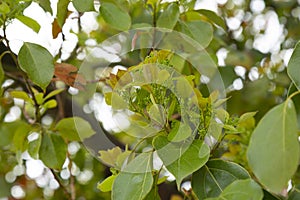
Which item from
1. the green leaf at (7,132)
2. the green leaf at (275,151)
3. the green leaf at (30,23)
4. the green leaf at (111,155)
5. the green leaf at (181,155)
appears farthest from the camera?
the green leaf at (7,132)

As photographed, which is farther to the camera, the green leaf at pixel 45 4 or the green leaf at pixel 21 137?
the green leaf at pixel 21 137

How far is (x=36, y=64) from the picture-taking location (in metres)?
0.73

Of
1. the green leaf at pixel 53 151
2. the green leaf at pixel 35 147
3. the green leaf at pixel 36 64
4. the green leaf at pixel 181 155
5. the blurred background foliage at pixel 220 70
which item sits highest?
the green leaf at pixel 36 64

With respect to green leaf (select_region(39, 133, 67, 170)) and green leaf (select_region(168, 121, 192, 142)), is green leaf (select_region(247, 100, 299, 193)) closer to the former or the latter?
green leaf (select_region(168, 121, 192, 142))

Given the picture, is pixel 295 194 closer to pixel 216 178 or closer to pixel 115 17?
pixel 216 178

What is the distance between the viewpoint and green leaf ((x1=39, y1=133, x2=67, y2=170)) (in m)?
0.87

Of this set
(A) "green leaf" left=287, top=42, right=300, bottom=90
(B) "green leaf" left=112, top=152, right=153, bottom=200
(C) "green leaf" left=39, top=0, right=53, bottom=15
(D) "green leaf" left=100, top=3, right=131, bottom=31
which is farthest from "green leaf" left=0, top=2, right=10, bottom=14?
(A) "green leaf" left=287, top=42, right=300, bottom=90

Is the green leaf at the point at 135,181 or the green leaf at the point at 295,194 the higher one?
the green leaf at the point at 135,181

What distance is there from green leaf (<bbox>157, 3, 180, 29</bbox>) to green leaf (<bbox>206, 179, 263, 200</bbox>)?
1.30 ft

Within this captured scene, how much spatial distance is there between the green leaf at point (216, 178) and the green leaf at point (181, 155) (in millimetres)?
47

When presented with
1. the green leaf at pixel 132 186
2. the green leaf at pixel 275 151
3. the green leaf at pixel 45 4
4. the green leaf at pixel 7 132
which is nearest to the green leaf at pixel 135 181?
the green leaf at pixel 132 186

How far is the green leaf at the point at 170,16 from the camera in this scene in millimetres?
882

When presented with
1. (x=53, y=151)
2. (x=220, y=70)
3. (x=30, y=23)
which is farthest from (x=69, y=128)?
(x=220, y=70)

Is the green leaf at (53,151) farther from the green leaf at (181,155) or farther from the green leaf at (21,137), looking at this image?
the green leaf at (181,155)
